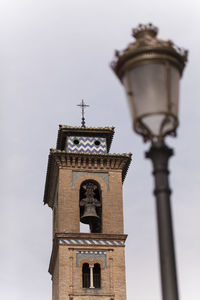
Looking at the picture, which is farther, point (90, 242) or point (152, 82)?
point (90, 242)

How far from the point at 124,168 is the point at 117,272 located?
5207mm

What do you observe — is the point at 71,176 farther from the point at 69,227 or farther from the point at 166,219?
the point at 166,219

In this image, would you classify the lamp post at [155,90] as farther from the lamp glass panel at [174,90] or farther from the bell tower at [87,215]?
the bell tower at [87,215]

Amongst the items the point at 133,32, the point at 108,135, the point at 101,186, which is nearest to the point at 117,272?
the point at 101,186

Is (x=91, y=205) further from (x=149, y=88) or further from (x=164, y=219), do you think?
(x=164, y=219)

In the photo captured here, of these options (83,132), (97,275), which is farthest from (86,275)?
(83,132)

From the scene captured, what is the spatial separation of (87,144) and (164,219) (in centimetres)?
2582

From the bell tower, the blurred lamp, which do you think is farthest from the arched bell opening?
the blurred lamp

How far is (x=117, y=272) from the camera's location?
28359 mm

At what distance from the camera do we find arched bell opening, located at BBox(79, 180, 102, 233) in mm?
29219

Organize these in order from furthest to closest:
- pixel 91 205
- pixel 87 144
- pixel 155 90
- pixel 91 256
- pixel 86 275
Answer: pixel 87 144, pixel 91 205, pixel 91 256, pixel 86 275, pixel 155 90

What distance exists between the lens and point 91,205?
29422mm

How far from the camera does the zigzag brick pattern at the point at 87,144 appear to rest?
30766mm

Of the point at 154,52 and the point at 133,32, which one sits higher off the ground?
the point at 133,32
